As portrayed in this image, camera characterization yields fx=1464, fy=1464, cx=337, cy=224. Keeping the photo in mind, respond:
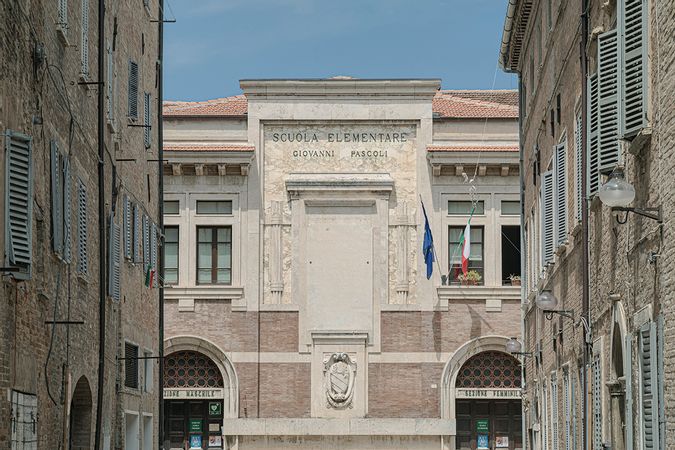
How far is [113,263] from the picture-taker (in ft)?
81.9

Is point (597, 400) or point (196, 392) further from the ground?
point (196, 392)

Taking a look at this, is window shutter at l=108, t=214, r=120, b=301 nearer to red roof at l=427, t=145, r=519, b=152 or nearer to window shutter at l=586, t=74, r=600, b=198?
window shutter at l=586, t=74, r=600, b=198

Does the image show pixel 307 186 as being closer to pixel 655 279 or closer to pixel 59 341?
pixel 59 341

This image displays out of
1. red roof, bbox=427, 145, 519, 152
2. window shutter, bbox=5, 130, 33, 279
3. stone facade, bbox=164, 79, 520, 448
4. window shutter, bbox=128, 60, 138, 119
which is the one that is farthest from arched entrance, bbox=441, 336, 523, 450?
window shutter, bbox=5, 130, 33, 279

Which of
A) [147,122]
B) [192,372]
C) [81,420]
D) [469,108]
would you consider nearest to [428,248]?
[469,108]

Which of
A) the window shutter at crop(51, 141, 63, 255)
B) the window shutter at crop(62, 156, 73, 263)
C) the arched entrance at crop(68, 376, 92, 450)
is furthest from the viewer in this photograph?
the arched entrance at crop(68, 376, 92, 450)

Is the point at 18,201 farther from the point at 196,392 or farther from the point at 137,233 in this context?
the point at 196,392

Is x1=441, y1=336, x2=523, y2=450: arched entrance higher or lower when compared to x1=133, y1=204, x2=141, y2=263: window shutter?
lower

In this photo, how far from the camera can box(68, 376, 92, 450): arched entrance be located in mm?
22781

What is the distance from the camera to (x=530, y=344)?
111 ft

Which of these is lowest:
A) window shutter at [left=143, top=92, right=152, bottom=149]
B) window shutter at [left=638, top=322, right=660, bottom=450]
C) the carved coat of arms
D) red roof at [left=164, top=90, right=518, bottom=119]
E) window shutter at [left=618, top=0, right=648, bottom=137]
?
window shutter at [left=638, top=322, right=660, bottom=450]

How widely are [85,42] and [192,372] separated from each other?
24.1 meters

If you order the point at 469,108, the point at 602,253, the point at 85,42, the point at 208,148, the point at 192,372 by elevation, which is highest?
the point at 469,108

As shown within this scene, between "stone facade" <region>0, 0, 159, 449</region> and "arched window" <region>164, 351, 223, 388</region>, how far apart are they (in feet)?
49.2
